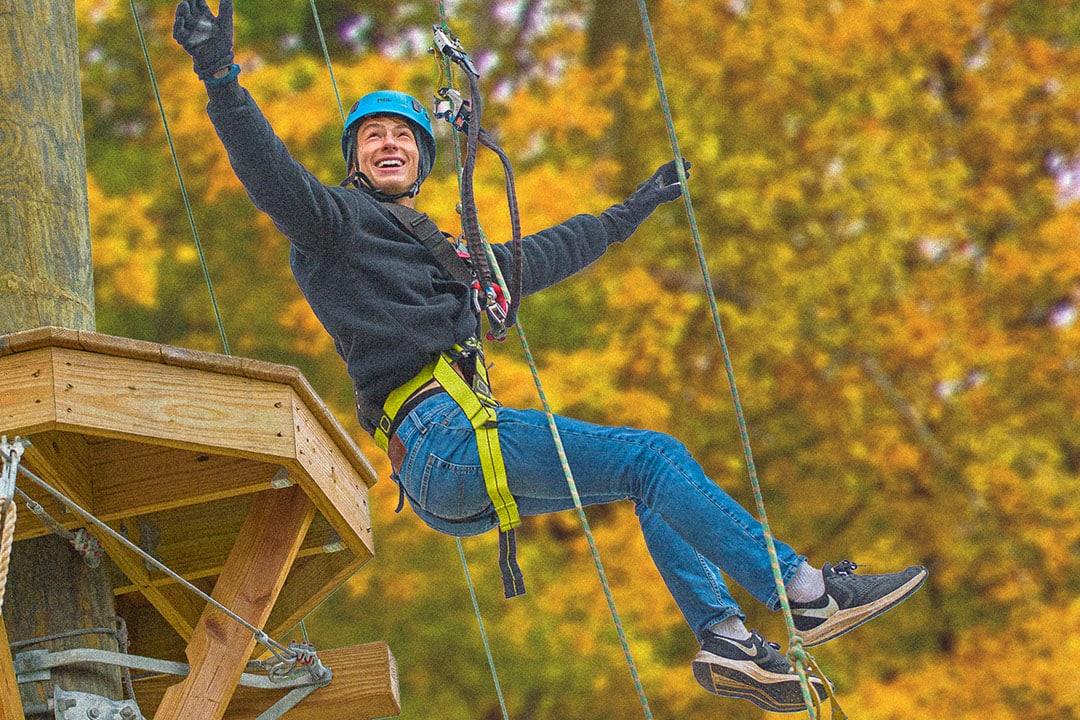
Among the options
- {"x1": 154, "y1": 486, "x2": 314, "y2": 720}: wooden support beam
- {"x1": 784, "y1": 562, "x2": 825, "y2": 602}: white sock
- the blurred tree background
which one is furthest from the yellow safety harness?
the blurred tree background

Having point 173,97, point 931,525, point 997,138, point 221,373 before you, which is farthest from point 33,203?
point 997,138

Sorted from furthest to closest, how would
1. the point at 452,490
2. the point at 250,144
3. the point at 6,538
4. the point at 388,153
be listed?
the point at 388,153, the point at 452,490, the point at 250,144, the point at 6,538

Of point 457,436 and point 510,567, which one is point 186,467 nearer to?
point 457,436

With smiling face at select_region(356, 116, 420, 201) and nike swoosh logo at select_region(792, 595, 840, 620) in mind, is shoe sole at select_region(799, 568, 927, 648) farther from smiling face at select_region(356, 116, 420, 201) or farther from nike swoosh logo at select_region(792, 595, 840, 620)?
smiling face at select_region(356, 116, 420, 201)

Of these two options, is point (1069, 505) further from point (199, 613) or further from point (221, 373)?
point (221, 373)

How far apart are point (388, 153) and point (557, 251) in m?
0.60

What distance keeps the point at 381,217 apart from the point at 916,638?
26.5 ft

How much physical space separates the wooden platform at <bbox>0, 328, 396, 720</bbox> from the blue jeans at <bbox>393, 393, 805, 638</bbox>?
0.83ft

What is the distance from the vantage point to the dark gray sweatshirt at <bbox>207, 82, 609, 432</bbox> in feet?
12.1

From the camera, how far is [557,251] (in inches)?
175

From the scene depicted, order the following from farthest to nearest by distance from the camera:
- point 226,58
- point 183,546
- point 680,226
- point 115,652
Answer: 1. point 680,226
2. point 183,546
3. point 115,652
4. point 226,58

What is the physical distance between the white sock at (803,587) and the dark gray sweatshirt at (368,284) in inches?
39.9

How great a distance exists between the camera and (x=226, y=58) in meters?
3.39

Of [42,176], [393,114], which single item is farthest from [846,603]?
[42,176]
